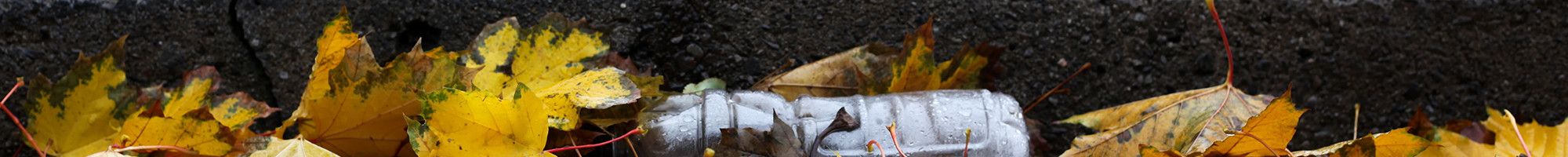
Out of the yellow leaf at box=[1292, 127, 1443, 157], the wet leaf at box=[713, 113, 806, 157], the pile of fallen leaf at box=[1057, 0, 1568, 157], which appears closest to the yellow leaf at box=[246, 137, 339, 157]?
the wet leaf at box=[713, 113, 806, 157]

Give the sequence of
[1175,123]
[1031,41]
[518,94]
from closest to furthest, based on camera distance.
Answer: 1. [518,94]
2. [1175,123]
3. [1031,41]

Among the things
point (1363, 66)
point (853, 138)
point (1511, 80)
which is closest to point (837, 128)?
point (853, 138)

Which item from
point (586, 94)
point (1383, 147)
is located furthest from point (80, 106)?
point (1383, 147)

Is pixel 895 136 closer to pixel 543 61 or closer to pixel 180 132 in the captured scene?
pixel 543 61

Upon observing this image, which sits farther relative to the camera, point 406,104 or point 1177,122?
point 1177,122

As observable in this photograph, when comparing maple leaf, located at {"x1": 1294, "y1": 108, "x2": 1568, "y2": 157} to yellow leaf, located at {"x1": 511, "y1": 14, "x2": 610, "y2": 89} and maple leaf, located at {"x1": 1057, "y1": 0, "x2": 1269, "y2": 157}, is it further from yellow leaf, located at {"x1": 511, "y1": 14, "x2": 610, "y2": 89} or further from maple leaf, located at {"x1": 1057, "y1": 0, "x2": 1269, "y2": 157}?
yellow leaf, located at {"x1": 511, "y1": 14, "x2": 610, "y2": 89}

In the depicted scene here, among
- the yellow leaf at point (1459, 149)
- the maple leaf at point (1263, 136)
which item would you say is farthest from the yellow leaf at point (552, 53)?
the yellow leaf at point (1459, 149)
